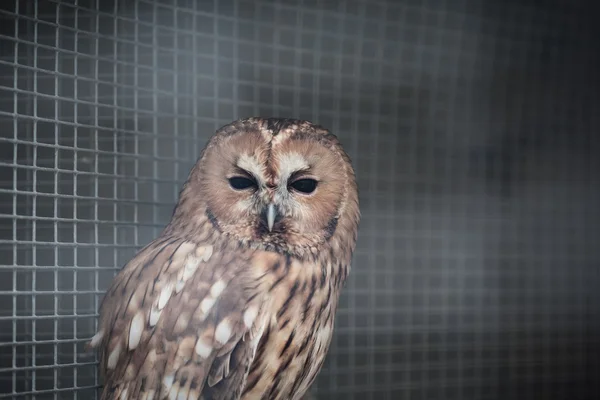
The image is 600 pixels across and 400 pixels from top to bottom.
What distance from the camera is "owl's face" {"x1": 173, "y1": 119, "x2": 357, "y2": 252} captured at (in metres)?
1.35

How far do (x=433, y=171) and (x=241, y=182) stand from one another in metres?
1.23

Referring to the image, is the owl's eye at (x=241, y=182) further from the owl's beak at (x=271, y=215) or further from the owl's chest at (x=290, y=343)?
the owl's chest at (x=290, y=343)

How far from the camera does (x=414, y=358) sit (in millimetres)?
2467

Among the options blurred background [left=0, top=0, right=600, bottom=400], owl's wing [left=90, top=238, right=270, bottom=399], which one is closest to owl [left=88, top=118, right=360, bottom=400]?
owl's wing [left=90, top=238, right=270, bottom=399]

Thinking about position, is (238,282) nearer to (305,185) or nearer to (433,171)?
(305,185)

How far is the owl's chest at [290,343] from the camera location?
4.45ft

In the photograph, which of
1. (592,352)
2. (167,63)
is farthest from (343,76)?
(592,352)

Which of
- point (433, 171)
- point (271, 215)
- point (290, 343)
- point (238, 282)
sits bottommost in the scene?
point (290, 343)

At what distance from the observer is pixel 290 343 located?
54.1 inches

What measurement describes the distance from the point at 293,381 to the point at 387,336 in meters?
0.97

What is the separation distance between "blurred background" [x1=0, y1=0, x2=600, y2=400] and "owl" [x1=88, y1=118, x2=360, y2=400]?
67 cm

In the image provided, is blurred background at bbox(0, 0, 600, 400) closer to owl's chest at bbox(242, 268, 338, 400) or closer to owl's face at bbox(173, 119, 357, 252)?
owl's face at bbox(173, 119, 357, 252)

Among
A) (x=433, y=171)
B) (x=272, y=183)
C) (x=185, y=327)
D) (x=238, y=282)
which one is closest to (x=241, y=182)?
(x=272, y=183)

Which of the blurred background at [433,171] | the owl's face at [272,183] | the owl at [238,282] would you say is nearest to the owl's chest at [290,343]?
the owl at [238,282]
